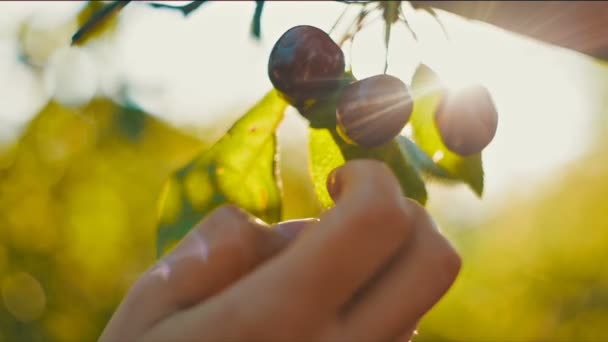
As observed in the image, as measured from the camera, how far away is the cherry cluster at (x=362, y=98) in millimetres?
792

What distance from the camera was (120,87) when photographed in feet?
9.93

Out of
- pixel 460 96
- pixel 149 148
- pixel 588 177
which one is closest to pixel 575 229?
pixel 588 177

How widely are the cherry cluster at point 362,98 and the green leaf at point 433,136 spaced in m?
0.01

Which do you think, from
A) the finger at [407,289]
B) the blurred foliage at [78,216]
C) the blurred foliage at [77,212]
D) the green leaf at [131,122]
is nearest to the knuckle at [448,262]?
the finger at [407,289]

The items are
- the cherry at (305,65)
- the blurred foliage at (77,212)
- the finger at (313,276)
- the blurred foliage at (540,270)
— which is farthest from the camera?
the blurred foliage at (540,270)

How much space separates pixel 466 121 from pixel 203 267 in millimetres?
331

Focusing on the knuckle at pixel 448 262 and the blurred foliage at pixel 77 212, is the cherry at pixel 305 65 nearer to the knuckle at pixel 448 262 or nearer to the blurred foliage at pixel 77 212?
the knuckle at pixel 448 262

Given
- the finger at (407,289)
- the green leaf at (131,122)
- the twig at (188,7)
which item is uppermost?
the twig at (188,7)

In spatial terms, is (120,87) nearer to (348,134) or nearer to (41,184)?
(41,184)

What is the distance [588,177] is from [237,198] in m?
3.63

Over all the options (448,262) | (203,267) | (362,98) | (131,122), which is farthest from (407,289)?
(131,122)

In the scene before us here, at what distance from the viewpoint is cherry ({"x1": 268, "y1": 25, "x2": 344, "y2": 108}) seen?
863 millimetres

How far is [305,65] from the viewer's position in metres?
0.86

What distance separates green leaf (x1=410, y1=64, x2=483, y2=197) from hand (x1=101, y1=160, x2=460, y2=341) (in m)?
0.24
